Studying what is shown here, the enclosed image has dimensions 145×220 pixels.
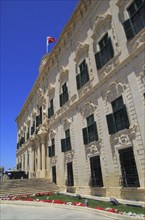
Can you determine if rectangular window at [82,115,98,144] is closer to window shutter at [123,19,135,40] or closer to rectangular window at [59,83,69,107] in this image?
rectangular window at [59,83,69,107]

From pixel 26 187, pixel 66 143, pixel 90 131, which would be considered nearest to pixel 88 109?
pixel 90 131

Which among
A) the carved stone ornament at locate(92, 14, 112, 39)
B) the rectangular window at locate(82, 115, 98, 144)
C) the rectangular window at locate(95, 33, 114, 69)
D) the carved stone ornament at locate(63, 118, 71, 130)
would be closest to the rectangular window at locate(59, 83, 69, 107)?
A: the carved stone ornament at locate(63, 118, 71, 130)

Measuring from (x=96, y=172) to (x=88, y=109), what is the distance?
4585mm

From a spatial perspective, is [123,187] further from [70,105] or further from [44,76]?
[44,76]

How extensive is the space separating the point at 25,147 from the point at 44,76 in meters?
12.5

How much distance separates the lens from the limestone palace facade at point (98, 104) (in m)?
10.8

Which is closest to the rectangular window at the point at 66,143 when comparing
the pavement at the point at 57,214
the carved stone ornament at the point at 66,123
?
the carved stone ornament at the point at 66,123

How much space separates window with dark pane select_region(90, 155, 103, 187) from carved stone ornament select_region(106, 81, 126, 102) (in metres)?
4.09

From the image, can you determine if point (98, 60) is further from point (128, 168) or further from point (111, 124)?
point (128, 168)

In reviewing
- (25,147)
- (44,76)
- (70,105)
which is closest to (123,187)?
(70,105)

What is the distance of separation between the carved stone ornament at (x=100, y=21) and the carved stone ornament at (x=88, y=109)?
17.3 ft

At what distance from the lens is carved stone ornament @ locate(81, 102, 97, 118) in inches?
572

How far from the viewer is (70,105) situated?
1770 centimetres

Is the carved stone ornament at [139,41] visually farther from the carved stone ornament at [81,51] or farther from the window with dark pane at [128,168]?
the carved stone ornament at [81,51]
